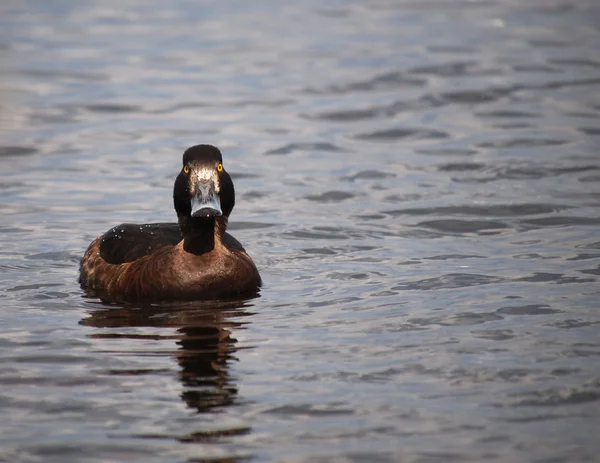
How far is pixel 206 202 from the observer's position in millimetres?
10109

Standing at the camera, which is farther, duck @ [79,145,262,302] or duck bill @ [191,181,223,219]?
duck @ [79,145,262,302]

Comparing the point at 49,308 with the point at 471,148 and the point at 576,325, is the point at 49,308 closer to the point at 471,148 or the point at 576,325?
the point at 576,325

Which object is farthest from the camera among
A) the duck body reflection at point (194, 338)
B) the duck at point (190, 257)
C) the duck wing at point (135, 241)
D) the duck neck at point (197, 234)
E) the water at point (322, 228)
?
the duck wing at point (135, 241)

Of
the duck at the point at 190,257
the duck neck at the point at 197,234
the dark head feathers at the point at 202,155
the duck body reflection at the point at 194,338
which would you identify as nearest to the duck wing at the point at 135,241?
the duck at the point at 190,257

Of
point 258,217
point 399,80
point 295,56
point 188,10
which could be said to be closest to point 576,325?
point 258,217

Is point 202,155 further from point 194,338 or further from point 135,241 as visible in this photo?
point 194,338

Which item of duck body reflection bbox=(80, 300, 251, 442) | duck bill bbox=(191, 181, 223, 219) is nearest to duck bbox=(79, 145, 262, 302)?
duck bill bbox=(191, 181, 223, 219)

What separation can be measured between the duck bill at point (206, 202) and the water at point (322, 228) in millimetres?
745

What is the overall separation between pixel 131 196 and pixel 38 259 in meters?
2.75

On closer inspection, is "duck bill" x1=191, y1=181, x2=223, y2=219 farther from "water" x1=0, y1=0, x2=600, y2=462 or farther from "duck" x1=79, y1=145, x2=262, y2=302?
"water" x1=0, y1=0, x2=600, y2=462

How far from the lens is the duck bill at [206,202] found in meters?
10.0

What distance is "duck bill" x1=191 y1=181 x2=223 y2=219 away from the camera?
10.0 metres

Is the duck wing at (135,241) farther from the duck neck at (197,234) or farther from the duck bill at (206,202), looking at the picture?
the duck bill at (206,202)

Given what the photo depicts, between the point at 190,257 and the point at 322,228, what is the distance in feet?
8.37
